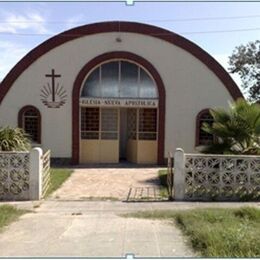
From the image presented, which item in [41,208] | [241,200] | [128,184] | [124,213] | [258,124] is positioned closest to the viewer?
[124,213]

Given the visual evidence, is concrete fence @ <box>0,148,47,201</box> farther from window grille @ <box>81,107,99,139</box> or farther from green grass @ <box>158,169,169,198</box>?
window grille @ <box>81,107,99,139</box>

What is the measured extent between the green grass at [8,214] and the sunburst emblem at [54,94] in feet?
30.4

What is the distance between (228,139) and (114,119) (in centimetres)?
721

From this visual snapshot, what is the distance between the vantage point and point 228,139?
12.2 metres

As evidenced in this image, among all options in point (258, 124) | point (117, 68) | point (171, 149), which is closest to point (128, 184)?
point (258, 124)

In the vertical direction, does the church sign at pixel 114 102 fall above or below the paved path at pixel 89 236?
above

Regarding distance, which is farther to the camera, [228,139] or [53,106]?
[53,106]

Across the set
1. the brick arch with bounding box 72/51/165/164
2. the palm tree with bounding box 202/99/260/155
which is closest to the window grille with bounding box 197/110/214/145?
the brick arch with bounding box 72/51/165/164

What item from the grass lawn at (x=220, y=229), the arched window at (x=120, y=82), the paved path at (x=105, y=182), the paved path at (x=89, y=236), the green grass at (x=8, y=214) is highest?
the arched window at (x=120, y=82)

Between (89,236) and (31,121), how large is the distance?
12410mm

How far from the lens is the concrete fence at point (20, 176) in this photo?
34.6ft

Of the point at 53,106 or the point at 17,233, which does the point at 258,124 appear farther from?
the point at 53,106

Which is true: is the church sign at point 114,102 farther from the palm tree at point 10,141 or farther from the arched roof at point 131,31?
the palm tree at point 10,141

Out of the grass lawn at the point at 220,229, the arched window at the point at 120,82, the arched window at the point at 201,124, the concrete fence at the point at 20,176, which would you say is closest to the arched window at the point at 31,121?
the arched window at the point at 120,82
